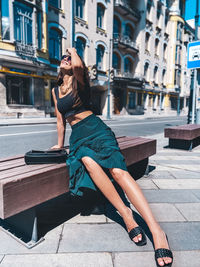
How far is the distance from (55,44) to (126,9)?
38.3ft

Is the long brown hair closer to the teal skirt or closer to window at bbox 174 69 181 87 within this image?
the teal skirt

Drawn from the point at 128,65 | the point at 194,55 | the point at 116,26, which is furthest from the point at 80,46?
the point at 194,55

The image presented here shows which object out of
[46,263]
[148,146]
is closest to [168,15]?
[148,146]

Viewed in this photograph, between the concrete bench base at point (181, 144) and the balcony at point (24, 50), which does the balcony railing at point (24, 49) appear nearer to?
the balcony at point (24, 50)

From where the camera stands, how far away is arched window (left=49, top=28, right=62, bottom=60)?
61.3 feet

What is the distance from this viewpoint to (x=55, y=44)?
19078 mm

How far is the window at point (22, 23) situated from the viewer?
49.8ft

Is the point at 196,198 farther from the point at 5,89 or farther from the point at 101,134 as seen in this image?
the point at 5,89

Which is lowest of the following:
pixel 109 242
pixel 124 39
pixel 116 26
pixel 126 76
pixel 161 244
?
pixel 109 242

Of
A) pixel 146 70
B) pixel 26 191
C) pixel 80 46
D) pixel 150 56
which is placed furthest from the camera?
pixel 150 56

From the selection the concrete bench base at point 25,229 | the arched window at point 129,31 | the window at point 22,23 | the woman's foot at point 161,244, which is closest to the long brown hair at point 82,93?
the concrete bench base at point 25,229

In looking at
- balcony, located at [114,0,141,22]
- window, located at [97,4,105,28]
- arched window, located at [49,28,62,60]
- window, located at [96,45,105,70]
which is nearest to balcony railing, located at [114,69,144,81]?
window, located at [96,45,105,70]

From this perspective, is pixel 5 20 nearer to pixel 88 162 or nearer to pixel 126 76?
pixel 126 76

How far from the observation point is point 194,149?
6.30 m
